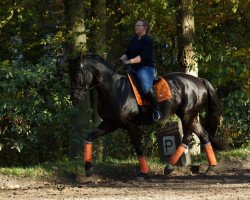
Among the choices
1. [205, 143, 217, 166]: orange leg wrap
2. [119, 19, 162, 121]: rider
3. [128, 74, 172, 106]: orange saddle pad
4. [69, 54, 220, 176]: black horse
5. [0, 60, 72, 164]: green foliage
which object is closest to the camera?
[69, 54, 220, 176]: black horse

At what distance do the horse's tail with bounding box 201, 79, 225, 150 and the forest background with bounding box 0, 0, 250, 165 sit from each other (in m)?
1.53

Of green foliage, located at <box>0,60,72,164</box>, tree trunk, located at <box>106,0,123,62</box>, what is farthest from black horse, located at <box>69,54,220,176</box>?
tree trunk, located at <box>106,0,123,62</box>

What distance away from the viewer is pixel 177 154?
1309cm

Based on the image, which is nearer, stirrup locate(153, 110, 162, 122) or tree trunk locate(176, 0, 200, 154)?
stirrup locate(153, 110, 162, 122)

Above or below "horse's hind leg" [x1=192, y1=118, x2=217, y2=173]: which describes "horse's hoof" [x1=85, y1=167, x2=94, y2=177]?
below

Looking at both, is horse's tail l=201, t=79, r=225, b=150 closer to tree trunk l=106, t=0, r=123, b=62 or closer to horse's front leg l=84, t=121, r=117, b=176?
horse's front leg l=84, t=121, r=117, b=176

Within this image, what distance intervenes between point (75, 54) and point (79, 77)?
4591 mm

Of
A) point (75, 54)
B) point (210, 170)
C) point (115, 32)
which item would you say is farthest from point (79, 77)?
point (115, 32)

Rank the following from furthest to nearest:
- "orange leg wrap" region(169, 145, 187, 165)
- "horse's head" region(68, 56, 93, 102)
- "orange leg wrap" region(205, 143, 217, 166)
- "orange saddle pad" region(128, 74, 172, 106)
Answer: "orange leg wrap" region(205, 143, 217, 166) < "orange leg wrap" region(169, 145, 187, 165) < "orange saddle pad" region(128, 74, 172, 106) < "horse's head" region(68, 56, 93, 102)

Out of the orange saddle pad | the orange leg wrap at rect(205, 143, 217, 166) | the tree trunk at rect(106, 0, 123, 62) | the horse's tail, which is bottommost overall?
the orange leg wrap at rect(205, 143, 217, 166)

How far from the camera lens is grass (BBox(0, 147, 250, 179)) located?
40.2 ft

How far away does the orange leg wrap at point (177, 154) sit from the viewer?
12982 mm

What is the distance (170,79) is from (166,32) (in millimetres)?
5009

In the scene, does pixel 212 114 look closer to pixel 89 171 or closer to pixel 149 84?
pixel 149 84
